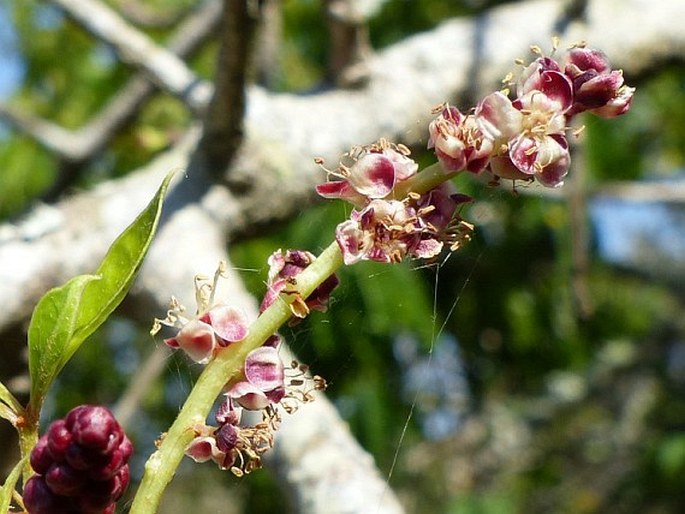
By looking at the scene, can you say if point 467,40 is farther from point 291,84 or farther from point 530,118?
point 291,84

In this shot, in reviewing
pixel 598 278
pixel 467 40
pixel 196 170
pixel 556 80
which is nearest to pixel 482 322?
pixel 598 278

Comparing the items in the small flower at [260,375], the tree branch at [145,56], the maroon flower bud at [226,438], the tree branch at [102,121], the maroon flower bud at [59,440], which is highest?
the maroon flower bud at [59,440]

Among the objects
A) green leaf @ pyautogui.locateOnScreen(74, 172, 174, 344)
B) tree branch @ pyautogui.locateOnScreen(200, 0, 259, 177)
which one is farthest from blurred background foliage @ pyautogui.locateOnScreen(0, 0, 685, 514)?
green leaf @ pyautogui.locateOnScreen(74, 172, 174, 344)

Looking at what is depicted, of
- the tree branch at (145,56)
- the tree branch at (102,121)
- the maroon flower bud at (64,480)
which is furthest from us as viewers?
the tree branch at (102,121)

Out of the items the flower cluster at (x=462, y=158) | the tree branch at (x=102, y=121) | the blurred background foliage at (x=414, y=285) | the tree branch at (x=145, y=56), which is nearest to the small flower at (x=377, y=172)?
the flower cluster at (x=462, y=158)

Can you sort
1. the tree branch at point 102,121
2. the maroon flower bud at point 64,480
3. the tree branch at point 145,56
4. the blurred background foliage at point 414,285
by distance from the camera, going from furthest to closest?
1. the tree branch at point 102,121
2. the blurred background foliage at point 414,285
3. the tree branch at point 145,56
4. the maroon flower bud at point 64,480

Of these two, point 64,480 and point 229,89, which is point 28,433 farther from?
point 229,89

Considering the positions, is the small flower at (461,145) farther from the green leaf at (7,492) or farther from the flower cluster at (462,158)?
the green leaf at (7,492)
